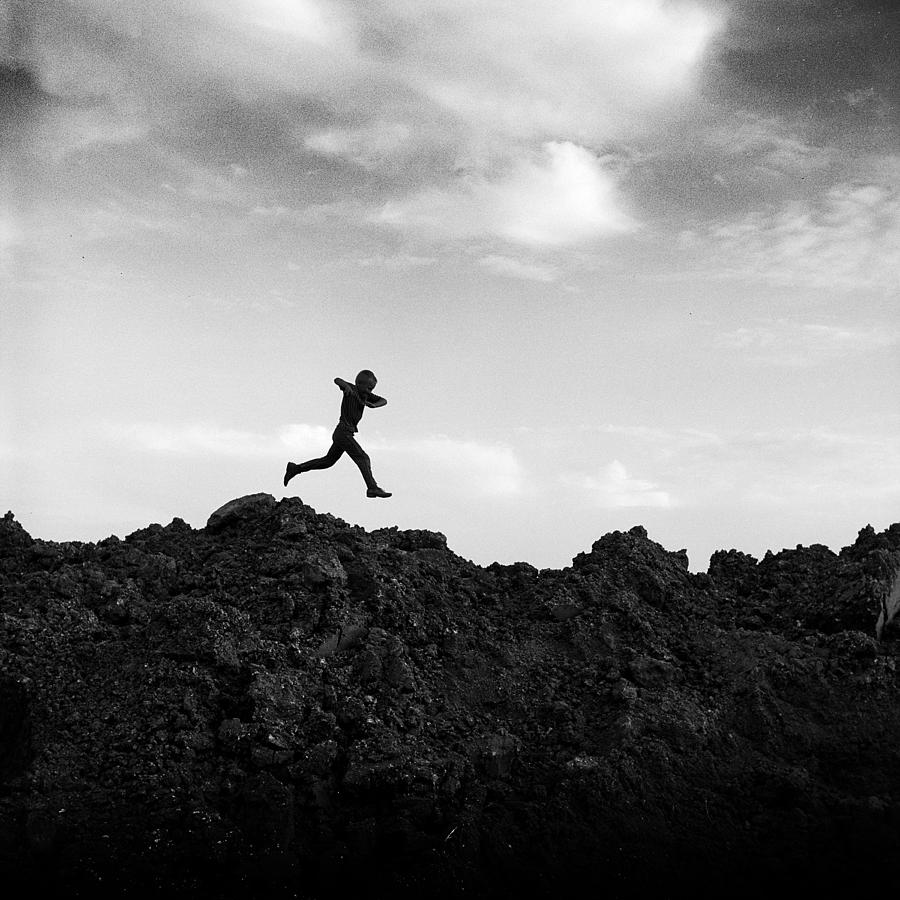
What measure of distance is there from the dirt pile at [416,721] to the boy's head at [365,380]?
2.11 metres

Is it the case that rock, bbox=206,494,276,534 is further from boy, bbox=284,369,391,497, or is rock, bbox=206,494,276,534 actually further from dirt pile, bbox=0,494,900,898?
boy, bbox=284,369,391,497

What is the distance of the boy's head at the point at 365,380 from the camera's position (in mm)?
15656

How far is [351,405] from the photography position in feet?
51.3

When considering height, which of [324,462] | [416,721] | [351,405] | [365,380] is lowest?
[416,721]

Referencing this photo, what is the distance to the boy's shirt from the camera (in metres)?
15.6

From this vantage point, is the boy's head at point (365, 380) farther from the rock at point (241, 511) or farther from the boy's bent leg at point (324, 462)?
the rock at point (241, 511)

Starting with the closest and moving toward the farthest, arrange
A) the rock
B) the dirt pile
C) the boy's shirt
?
the dirt pile < the rock < the boy's shirt

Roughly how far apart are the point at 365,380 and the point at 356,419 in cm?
62

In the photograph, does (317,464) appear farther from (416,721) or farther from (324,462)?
(416,721)

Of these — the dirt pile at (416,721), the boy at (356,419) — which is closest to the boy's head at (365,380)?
the boy at (356,419)

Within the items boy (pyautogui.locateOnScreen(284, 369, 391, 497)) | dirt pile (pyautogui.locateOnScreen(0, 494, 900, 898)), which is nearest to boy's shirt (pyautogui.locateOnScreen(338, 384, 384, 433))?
boy (pyautogui.locateOnScreen(284, 369, 391, 497))

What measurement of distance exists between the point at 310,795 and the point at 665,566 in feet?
24.4

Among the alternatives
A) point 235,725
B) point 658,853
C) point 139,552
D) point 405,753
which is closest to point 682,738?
point 658,853

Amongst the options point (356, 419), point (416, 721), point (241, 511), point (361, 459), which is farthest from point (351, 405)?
point (416, 721)
